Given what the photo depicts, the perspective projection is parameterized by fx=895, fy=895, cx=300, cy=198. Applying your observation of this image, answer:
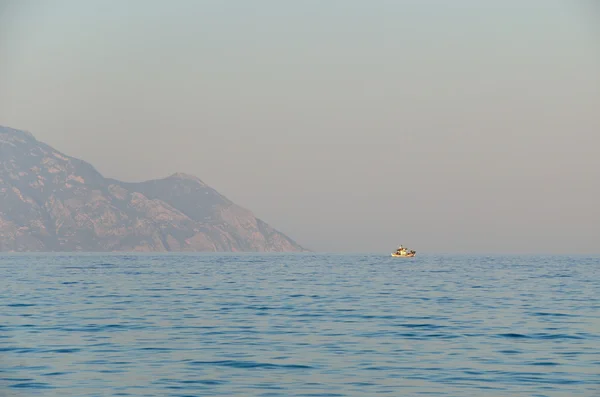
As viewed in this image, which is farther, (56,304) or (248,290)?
(248,290)

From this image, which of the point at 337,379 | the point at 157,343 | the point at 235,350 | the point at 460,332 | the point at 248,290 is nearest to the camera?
the point at 337,379

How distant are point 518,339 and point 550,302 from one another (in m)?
23.0

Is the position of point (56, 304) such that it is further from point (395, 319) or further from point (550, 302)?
point (550, 302)

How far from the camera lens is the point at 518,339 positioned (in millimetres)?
40438

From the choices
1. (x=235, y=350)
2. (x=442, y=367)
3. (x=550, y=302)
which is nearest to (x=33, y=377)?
(x=235, y=350)

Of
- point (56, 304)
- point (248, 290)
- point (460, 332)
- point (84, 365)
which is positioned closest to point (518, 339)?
point (460, 332)

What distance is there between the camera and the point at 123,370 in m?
31.6

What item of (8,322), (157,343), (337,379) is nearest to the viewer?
(337,379)

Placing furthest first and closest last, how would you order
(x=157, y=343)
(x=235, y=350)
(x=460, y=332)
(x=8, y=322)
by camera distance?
(x=8, y=322) → (x=460, y=332) → (x=157, y=343) → (x=235, y=350)

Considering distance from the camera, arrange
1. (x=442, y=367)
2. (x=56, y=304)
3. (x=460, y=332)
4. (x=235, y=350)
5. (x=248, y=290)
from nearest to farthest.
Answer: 1. (x=442, y=367)
2. (x=235, y=350)
3. (x=460, y=332)
4. (x=56, y=304)
5. (x=248, y=290)

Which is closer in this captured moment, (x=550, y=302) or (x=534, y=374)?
(x=534, y=374)

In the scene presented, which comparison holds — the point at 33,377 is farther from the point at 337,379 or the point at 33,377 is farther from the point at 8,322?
the point at 8,322

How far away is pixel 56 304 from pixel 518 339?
32145 mm

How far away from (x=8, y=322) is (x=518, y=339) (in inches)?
1050
